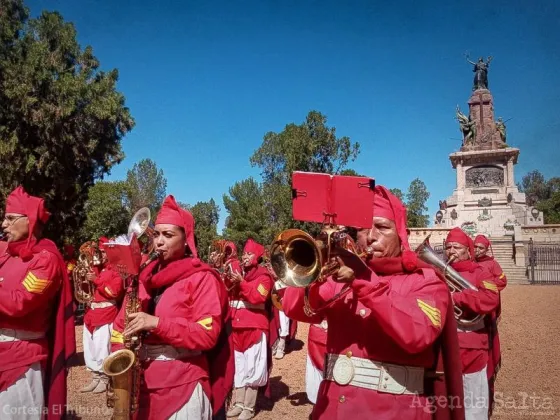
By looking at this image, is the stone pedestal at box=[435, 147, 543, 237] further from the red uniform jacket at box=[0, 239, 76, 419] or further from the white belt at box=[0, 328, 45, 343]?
the white belt at box=[0, 328, 45, 343]

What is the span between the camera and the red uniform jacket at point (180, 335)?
123 inches

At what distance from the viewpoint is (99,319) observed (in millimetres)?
7699

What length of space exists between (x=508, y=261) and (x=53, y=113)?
29192 mm

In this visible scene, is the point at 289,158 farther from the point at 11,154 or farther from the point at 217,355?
the point at 217,355

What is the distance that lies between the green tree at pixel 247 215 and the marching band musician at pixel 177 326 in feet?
107

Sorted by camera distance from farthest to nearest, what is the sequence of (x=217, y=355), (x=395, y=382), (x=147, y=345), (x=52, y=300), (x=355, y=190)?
(x=52, y=300) → (x=217, y=355) → (x=147, y=345) → (x=395, y=382) → (x=355, y=190)

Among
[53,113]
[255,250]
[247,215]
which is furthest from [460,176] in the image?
[255,250]

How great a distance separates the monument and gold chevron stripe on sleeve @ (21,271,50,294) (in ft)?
115

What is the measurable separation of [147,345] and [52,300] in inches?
58.6

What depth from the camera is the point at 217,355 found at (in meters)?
3.68

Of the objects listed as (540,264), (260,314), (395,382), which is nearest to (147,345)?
(395,382)

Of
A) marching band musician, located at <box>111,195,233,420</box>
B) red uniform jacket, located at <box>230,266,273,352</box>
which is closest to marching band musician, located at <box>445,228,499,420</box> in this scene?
marching band musician, located at <box>111,195,233,420</box>

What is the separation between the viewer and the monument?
3488 centimetres

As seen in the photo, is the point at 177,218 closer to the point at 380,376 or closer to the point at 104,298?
the point at 380,376
